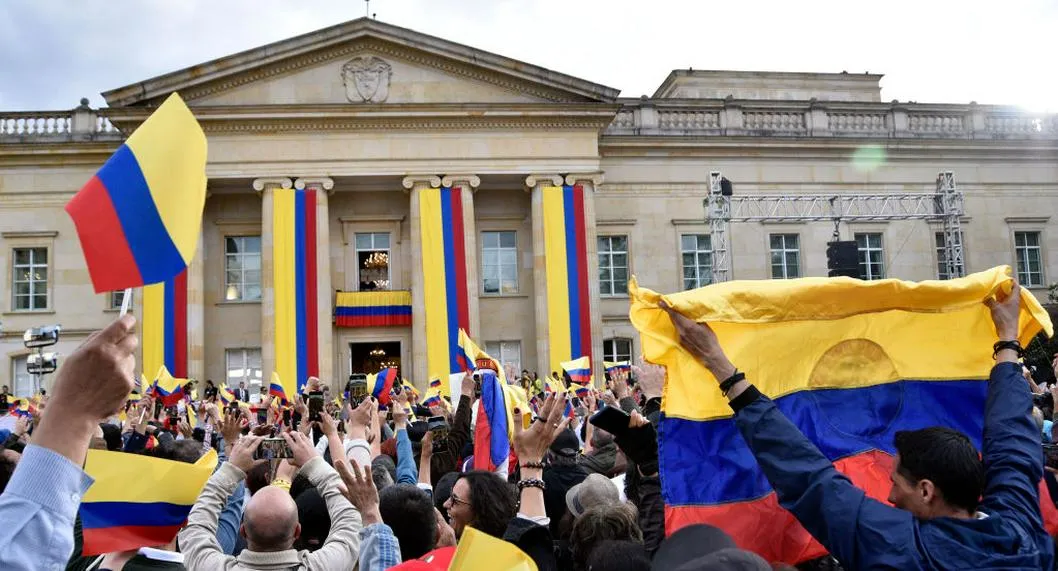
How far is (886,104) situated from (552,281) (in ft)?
50.2

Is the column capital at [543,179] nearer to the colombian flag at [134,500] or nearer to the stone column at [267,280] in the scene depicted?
the stone column at [267,280]

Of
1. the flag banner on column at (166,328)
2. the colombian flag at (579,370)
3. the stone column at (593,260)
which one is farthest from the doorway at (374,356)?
the colombian flag at (579,370)

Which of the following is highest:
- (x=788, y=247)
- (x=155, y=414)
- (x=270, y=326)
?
(x=788, y=247)

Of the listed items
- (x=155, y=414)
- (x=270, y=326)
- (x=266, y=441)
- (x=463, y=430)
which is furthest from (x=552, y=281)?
(x=266, y=441)

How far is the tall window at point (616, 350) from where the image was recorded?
3406cm

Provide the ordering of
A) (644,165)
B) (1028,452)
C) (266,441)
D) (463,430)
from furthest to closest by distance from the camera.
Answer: (644,165), (463,430), (266,441), (1028,452)

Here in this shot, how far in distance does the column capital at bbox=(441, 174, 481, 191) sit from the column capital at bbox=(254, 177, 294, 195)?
5.23 metres

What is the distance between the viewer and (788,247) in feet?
117

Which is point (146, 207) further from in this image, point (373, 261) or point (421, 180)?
point (373, 261)

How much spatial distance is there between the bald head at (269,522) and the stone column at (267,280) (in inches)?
1061

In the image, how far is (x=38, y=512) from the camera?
6.37 ft

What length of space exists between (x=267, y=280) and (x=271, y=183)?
333 centimetres

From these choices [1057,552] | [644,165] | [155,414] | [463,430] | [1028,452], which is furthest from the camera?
[644,165]

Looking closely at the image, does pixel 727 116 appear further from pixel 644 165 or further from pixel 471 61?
pixel 471 61
